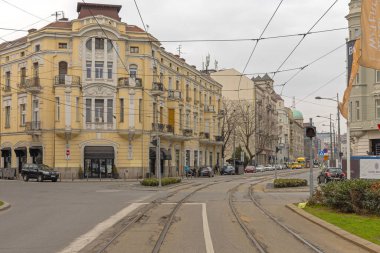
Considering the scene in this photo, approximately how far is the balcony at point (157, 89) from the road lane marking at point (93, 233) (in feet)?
123

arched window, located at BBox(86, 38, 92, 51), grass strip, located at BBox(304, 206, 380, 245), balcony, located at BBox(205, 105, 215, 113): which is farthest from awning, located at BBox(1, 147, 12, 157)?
grass strip, located at BBox(304, 206, 380, 245)

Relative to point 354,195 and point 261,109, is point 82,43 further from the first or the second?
point 261,109

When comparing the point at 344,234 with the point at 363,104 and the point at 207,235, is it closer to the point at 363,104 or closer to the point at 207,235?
the point at 207,235

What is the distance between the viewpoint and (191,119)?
6931cm

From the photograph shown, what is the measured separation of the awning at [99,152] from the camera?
52219 mm

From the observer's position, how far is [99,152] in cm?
5244

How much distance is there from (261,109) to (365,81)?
5753 cm

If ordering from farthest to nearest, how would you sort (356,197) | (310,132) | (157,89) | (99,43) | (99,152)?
(157,89) → (99,43) → (99,152) → (310,132) → (356,197)

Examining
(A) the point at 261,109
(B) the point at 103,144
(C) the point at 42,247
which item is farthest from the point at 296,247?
(A) the point at 261,109

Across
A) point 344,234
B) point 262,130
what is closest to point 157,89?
point 262,130

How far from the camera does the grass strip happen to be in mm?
11655

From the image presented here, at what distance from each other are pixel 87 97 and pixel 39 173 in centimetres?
1014

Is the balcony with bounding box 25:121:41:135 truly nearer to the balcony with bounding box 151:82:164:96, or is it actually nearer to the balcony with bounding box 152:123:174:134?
the balcony with bounding box 152:123:174:134

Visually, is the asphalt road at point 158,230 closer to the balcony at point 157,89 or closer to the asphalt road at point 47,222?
the asphalt road at point 47,222
